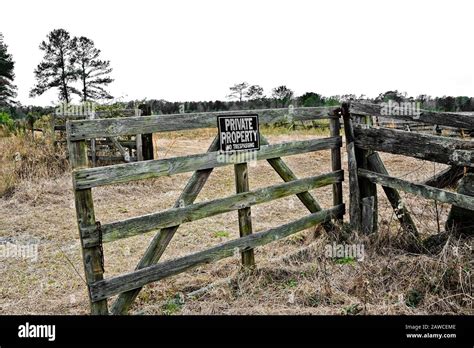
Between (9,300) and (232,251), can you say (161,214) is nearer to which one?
(232,251)

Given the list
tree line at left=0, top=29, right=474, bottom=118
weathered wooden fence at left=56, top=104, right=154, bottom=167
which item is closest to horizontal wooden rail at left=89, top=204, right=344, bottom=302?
weathered wooden fence at left=56, top=104, right=154, bottom=167

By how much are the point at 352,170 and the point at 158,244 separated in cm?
276

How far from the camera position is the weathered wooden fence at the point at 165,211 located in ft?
11.9

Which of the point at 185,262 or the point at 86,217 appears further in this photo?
the point at 185,262

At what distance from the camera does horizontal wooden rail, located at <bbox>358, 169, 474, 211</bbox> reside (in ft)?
13.8

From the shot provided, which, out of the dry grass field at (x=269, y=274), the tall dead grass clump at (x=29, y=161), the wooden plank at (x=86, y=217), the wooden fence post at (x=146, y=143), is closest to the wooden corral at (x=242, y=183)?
the wooden plank at (x=86, y=217)

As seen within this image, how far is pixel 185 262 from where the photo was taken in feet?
13.8

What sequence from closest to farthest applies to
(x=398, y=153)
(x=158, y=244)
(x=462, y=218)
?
1. (x=158, y=244)
2. (x=462, y=218)
3. (x=398, y=153)

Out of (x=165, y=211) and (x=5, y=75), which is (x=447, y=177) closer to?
(x=165, y=211)

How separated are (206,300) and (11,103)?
52745 mm

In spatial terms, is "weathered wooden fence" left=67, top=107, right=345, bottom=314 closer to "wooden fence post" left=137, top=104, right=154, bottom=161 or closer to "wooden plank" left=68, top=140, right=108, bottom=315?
"wooden plank" left=68, top=140, right=108, bottom=315

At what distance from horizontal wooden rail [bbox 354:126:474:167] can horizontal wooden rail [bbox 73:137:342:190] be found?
944 mm

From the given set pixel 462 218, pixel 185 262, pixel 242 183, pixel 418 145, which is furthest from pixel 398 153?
pixel 185 262

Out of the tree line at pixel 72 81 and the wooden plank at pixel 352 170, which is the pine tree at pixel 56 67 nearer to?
the tree line at pixel 72 81
